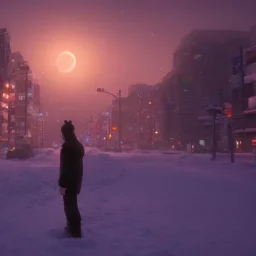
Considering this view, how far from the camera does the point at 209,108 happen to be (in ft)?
83.7

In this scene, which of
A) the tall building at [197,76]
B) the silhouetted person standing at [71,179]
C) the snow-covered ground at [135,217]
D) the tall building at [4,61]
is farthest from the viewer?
the tall building at [197,76]

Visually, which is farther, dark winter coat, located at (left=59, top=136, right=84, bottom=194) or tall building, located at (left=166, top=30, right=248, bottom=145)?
tall building, located at (left=166, top=30, right=248, bottom=145)

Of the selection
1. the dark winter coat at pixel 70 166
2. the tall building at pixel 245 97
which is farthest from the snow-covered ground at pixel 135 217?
the tall building at pixel 245 97

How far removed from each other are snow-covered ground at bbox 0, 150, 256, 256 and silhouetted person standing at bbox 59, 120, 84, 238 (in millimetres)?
311

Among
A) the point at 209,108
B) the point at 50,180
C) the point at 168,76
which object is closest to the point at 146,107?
the point at 168,76

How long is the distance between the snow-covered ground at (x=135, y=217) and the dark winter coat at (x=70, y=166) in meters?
0.90

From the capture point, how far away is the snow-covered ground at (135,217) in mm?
5039

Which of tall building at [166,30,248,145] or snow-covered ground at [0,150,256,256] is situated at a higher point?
tall building at [166,30,248,145]

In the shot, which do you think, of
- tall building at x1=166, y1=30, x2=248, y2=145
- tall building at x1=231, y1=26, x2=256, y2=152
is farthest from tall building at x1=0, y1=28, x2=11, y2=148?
tall building at x1=231, y1=26, x2=256, y2=152

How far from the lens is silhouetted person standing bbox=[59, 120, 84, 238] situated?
5473 mm

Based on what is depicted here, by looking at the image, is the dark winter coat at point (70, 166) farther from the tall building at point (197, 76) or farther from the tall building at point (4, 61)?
the tall building at point (197, 76)

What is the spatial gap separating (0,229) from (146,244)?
272cm

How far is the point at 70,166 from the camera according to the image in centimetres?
554

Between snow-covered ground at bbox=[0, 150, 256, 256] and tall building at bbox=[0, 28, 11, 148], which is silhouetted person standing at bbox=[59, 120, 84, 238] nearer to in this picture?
snow-covered ground at bbox=[0, 150, 256, 256]
